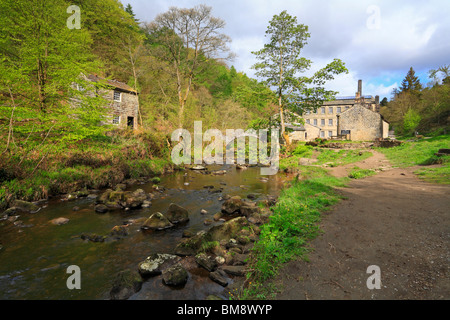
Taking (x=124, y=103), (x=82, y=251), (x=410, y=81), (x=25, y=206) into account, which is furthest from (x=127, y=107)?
(x=410, y=81)

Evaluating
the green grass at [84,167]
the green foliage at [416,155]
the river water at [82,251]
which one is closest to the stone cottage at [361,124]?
the green foliage at [416,155]

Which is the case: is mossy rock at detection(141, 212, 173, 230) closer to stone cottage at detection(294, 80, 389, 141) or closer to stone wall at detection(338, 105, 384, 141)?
stone cottage at detection(294, 80, 389, 141)

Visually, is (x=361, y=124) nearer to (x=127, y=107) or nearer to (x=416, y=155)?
(x=416, y=155)

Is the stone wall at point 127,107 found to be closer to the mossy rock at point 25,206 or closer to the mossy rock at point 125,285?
the mossy rock at point 25,206

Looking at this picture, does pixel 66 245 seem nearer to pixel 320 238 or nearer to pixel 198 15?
pixel 320 238

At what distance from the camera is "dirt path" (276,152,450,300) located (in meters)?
3.55

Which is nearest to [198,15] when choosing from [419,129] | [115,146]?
[115,146]

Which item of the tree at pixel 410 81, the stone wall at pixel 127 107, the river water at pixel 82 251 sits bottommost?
the river water at pixel 82 251

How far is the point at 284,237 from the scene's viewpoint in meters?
5.69

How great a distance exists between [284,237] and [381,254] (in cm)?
218

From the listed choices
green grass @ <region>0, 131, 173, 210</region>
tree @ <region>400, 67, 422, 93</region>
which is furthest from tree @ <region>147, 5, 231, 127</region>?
tree @ <region>400, 67, 422, 93</region>

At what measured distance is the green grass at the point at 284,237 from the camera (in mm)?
4270

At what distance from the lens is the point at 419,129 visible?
42.2 m

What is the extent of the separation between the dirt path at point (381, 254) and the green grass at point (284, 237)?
0.79 ft
